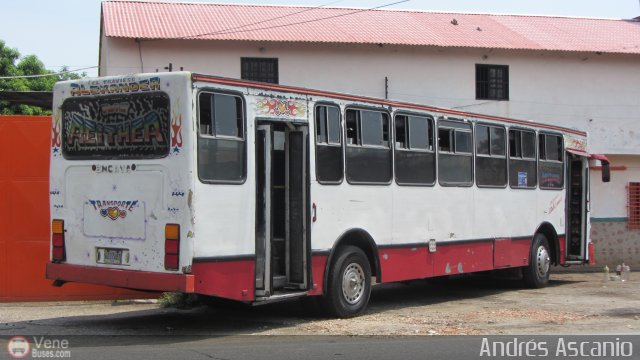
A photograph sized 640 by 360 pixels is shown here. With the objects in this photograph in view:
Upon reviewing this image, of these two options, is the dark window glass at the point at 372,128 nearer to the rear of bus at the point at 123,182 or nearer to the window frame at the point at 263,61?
the rear of bus at the point at 123,182

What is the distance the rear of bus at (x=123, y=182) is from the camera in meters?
8.09

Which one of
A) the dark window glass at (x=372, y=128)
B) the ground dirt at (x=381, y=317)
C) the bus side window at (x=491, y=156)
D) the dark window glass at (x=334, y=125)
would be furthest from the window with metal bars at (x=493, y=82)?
the dark window glass at (x=334, y=125)

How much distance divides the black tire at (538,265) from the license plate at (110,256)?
836cm

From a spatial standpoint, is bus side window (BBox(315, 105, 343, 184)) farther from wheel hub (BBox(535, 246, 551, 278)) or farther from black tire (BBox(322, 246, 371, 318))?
wheel hub (BBox(535, 246, 551, 278))

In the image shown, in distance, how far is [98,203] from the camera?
8.70 metres

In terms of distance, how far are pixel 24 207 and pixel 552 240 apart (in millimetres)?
9856

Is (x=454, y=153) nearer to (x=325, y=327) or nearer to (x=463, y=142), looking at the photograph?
(x=463, y=142)

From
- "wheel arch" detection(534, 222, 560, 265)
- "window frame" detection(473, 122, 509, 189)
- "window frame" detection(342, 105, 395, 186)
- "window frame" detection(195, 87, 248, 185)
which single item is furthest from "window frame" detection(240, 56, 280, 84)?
"window frame" detection(195, 87, 248, 185)

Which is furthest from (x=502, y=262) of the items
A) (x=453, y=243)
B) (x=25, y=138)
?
(x=25, y=138)

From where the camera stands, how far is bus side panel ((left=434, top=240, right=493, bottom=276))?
11.7 meters

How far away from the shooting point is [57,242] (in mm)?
9008

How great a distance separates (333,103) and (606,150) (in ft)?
43.2

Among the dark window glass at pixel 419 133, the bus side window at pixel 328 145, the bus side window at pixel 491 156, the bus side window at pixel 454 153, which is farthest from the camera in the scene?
the bus side window at pixel 491 156

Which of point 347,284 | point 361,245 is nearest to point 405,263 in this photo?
point 361,245
